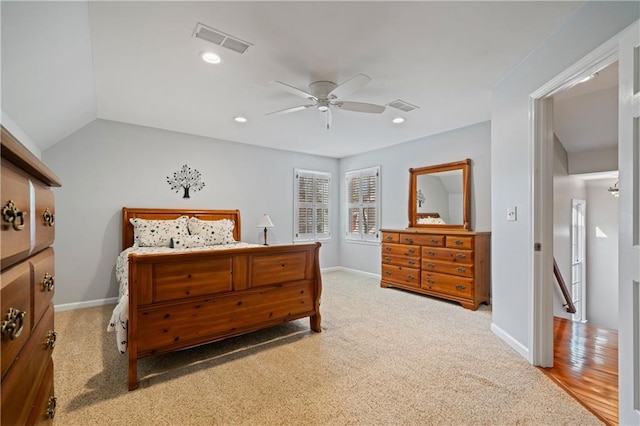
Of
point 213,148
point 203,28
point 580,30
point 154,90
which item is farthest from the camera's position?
point 213,148

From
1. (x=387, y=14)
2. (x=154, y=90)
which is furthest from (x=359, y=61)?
(x=154, y=90)

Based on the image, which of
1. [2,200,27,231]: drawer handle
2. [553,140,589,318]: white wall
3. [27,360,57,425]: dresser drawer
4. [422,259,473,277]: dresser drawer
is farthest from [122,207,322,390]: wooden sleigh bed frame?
[553,140,589,318]: white wall

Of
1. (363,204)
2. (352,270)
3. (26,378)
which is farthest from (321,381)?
(363,204)

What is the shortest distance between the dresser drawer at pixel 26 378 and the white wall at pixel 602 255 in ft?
→ 21.4

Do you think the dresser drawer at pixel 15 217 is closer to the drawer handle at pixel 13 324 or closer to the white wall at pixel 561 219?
the drawer handle at pixel 13 324

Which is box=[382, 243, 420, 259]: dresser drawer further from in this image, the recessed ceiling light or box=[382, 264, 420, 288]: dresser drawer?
the recessed ceiling light

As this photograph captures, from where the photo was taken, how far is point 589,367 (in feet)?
7.41

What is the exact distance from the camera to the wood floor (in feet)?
6.02

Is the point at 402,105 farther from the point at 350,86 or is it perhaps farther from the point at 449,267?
the point at 449,267

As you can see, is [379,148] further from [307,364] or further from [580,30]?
[307,364]

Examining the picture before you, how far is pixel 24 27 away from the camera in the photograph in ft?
5.61

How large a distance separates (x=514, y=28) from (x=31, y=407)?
3.07 metres

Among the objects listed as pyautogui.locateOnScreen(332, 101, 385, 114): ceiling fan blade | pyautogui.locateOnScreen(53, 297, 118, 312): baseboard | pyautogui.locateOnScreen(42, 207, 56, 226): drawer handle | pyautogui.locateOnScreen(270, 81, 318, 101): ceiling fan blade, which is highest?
pyautogui.locateOnScreen(270, 81, 318, 101): ceiling fan blade

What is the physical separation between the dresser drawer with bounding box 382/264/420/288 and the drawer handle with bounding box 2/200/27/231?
14.2 ft
